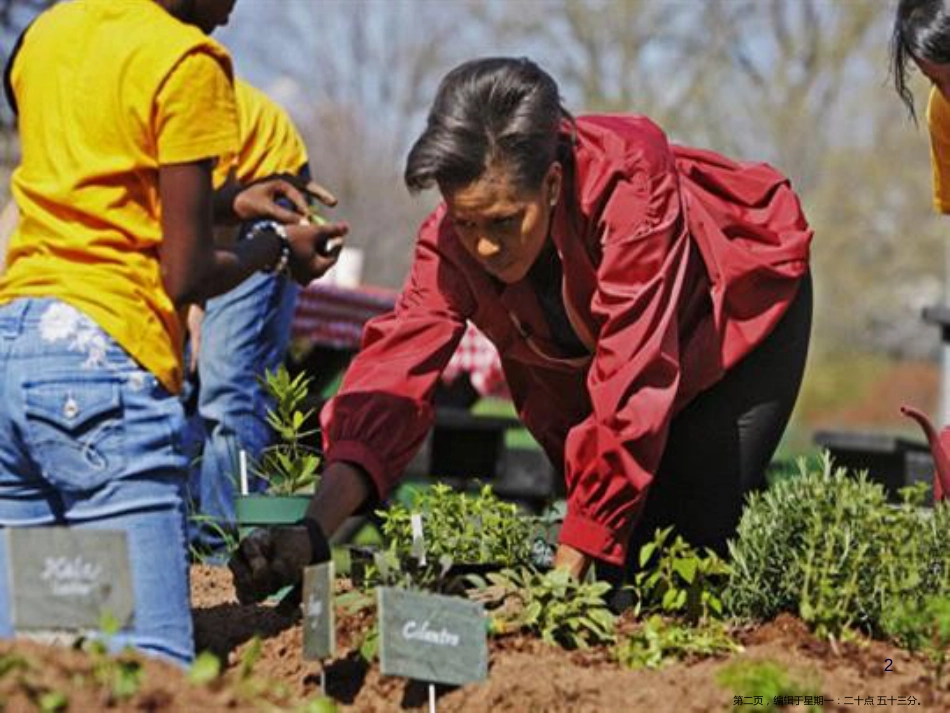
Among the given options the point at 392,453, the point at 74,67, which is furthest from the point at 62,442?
the point at 392,453

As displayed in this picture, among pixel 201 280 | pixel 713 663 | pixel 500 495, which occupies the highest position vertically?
pixel 201 280

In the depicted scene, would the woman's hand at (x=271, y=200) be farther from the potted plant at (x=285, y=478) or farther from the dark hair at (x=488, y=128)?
the potted plant at (x=285, y=478)

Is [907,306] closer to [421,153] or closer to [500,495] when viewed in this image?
[500,495]

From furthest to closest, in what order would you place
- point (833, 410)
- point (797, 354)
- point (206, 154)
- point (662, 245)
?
point (833, 410), point (797, 354), point (662, 245), point (206, 154)

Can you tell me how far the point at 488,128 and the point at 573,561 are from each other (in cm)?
86

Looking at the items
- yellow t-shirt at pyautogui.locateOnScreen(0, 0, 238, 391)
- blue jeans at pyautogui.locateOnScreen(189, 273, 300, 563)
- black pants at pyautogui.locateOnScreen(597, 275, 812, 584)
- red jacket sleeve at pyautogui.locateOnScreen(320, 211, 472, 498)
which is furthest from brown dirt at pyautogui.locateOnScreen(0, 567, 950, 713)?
blue jeans at pyautogui.locateOnScreen(189, 273, 300, 563)

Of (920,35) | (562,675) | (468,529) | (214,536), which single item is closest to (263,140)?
(214,536)

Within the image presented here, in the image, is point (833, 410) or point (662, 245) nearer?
point (662, 245)

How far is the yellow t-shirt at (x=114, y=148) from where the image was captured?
10.4 feet

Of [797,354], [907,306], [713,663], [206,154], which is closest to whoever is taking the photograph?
[206,154]

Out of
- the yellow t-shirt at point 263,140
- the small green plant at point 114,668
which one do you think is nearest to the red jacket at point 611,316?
the small green plant at point 114,668

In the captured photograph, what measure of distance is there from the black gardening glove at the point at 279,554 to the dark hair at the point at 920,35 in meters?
1.72

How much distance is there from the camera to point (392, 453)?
3.96m

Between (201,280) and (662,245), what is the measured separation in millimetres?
1041
